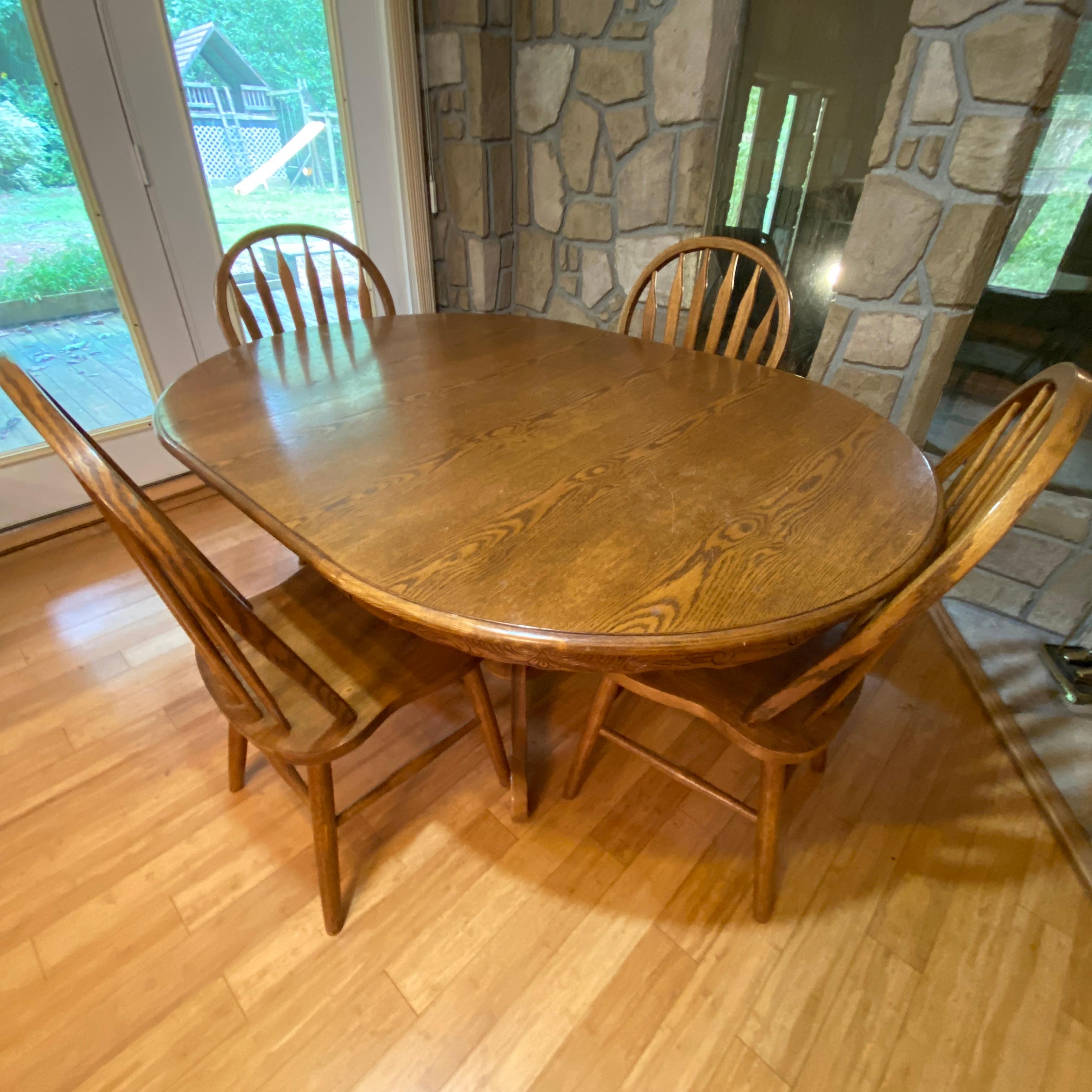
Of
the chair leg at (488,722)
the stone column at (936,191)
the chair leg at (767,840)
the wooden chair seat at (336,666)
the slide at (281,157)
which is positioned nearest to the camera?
the wooden chair seat at (336,666)

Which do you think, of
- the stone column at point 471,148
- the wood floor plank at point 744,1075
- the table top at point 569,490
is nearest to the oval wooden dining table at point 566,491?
the table top at point 569,490

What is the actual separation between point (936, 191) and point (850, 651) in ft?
4.12

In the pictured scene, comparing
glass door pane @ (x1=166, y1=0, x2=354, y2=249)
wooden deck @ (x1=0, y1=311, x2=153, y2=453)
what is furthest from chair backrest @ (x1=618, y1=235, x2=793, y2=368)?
wooden deck @ (x1=0, y1=311, x2=153, y2=453)

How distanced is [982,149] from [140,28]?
209 cm

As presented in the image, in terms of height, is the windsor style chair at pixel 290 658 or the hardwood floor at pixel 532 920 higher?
the windsor style chair at pixel 290 658

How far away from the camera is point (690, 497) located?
84 centimetres

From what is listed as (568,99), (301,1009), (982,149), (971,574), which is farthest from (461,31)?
(301,1009)

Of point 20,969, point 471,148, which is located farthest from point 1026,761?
point 471,148

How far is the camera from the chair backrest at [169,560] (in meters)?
0.58

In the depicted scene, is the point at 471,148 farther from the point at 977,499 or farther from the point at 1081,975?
the point at 1081,975

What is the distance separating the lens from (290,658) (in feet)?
2.38

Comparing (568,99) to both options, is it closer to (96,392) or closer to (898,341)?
(898,341)

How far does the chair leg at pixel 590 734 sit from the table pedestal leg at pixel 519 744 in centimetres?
9

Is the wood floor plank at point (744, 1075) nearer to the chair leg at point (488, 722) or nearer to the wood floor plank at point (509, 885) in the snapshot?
the wood floor plank at point (509, 885)
